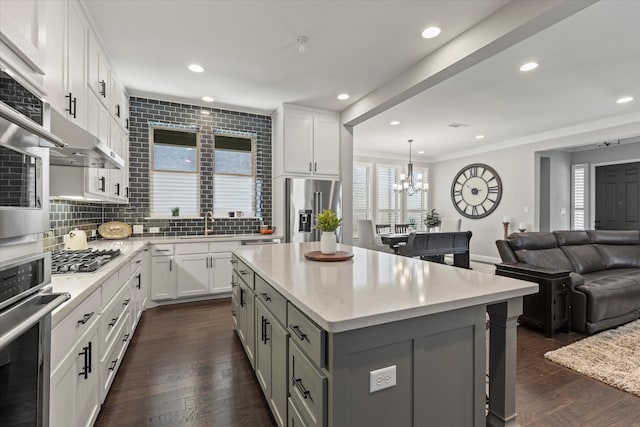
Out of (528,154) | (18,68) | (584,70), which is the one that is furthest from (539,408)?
(528,154)

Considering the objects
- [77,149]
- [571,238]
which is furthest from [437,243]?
[77,149]

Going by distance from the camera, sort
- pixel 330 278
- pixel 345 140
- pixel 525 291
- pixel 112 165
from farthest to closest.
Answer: pixel 345 140
pixel 112 165
pixel 330 278
pixel 525 291

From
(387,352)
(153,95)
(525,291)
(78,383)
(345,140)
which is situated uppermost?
(153,95)

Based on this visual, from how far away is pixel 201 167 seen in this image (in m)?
4.73

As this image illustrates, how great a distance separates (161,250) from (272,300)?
9.66 feet

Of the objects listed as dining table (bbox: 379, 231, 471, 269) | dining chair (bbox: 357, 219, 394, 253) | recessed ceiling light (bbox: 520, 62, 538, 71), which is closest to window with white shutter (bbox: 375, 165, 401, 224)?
dining chair (bbox: 357, 219, 394, 253)

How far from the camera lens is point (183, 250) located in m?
4.09

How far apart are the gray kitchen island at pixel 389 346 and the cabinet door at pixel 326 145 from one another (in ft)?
10.8

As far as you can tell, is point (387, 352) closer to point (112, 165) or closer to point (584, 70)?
point (112, 165)

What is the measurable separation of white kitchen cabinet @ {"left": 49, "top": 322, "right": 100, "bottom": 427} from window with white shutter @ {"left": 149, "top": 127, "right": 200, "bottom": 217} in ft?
10.1

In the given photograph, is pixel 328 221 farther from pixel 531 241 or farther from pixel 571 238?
pixel 571 238

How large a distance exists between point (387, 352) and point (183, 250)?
362cm

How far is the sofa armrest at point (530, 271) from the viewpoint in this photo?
309 centimetres

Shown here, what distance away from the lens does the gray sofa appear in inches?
120
